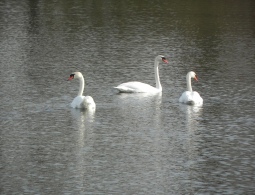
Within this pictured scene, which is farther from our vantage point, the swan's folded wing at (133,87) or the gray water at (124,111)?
the swan's folded wing at (133,87)

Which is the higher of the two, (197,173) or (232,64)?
(232,64)

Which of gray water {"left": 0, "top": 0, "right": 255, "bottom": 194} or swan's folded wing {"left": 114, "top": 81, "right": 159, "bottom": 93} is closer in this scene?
gray water {"left": 0, "top": 0, "right": 255, "bottom": 194}

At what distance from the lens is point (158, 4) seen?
159 ft

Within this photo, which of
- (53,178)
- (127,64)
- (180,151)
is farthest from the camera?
(127,64)

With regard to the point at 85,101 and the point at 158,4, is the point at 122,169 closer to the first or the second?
the point at 85,101

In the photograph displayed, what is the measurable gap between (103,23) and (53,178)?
1054 inches

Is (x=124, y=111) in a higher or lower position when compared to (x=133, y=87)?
lower

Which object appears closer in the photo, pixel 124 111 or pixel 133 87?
pixel 124 111

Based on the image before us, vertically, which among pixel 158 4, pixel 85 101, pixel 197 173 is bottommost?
pixel 197 173

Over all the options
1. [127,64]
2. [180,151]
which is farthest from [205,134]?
[127,64]

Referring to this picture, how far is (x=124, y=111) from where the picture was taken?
18797 millimetres

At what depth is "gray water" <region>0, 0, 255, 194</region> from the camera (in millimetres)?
12773

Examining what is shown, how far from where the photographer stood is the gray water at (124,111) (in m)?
12.8

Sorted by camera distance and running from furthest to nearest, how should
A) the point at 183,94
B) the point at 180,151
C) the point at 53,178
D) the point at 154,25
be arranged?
the point at 154,25 < the point at 183,94 < the point at 180,151 < the point at 53,178
